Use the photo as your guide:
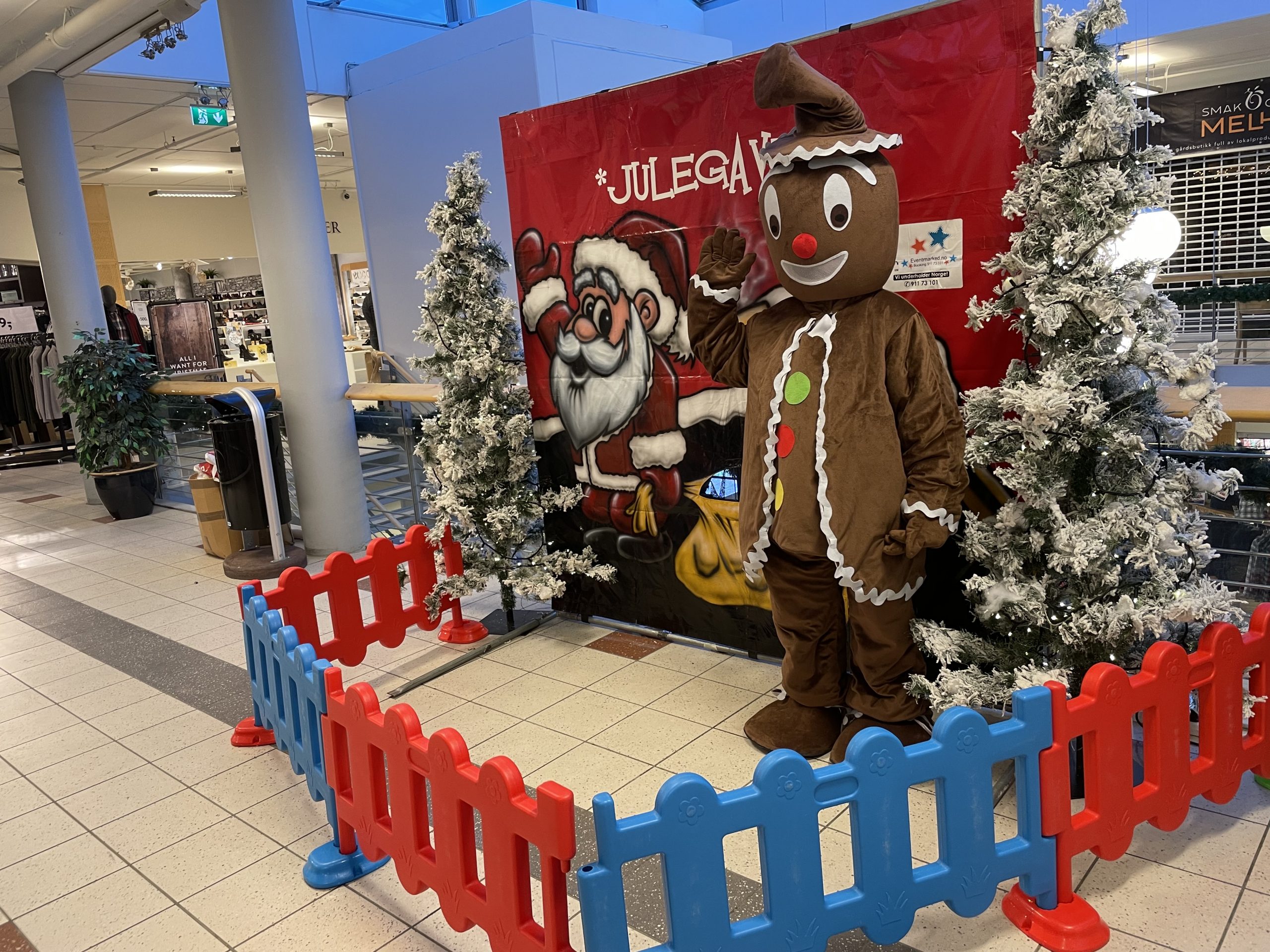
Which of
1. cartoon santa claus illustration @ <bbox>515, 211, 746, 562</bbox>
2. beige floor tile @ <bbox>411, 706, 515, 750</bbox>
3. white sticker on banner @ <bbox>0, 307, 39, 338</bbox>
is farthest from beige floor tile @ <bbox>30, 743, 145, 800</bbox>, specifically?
white sticker on banner @ <bbox>0, 307, 39, 338</bbox>

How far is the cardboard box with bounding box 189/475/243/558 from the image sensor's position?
19.7 ft

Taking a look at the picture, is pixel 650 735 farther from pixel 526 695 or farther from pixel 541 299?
pixel 541 299

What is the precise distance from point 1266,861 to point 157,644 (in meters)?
4.37

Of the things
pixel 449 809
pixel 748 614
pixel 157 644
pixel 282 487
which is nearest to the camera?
pixel 449 809

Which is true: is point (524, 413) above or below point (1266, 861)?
above

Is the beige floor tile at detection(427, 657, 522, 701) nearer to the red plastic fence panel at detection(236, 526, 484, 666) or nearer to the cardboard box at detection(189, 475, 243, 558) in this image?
the red plastic fence panel at detection(236, 526, 484, 666)

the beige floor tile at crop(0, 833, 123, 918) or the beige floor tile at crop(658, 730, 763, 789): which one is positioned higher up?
the beige floor tile at crop(0, 833, 123, 918)

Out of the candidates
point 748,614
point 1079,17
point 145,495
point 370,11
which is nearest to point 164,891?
point 748,614

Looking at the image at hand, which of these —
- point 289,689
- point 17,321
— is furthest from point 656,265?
point 17,321

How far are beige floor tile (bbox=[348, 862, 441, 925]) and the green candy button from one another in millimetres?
1609

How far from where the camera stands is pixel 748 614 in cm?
374

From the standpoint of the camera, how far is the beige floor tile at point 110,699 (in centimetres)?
382

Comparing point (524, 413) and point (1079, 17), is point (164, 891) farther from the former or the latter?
point (1079, 17)

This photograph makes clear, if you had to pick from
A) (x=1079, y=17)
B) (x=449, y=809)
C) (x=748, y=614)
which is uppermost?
(x=1079, y=17)
